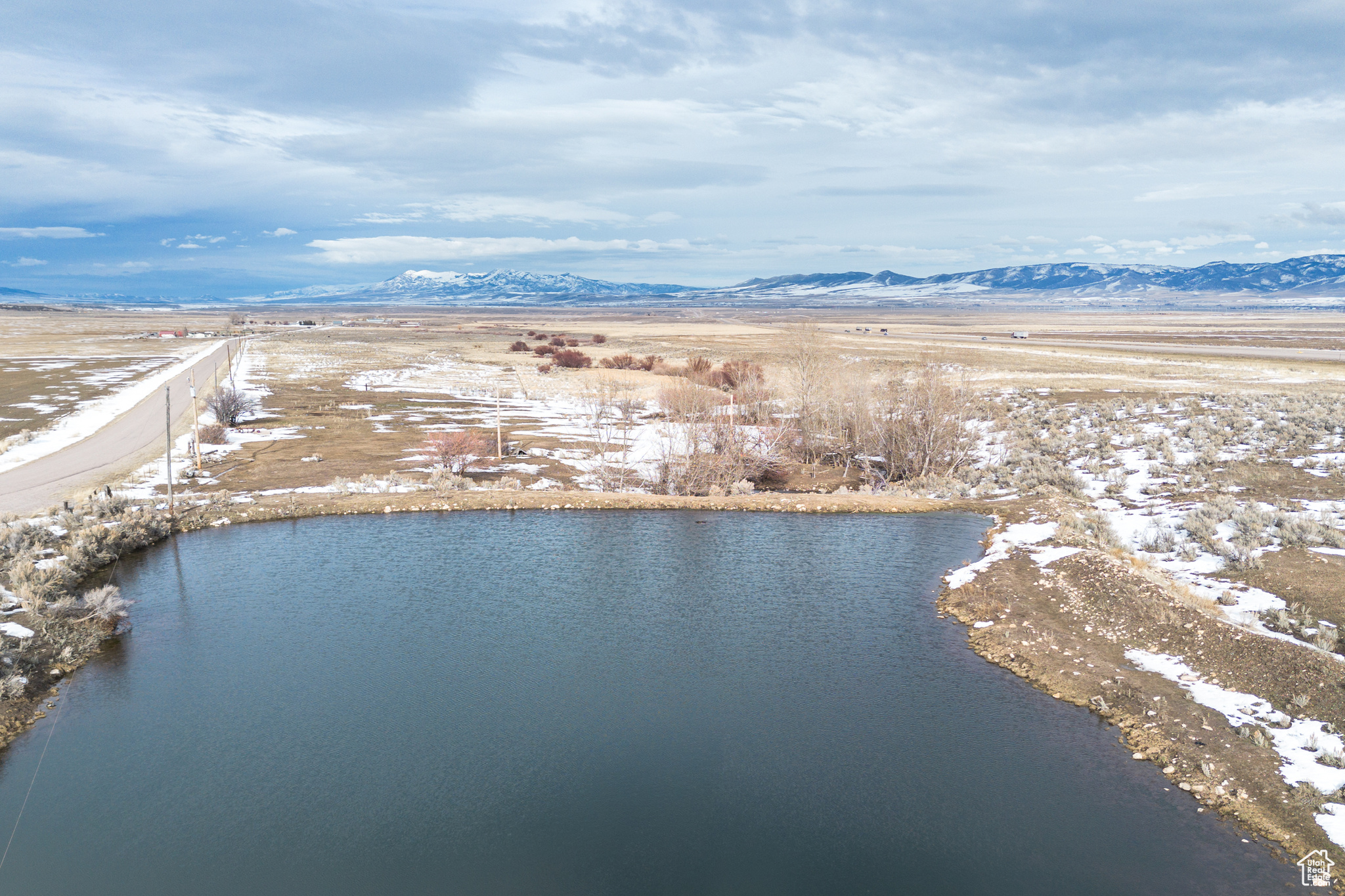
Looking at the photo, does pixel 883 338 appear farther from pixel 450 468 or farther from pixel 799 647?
pixel 799 647

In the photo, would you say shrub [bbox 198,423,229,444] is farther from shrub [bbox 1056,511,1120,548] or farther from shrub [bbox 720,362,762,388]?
shrub [bbox 1056,511,1120,548]

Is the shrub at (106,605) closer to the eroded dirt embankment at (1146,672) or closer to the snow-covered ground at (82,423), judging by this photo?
the eroded dirt embankment at (1146,672)

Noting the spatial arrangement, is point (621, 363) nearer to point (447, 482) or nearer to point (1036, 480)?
point (447, 482)

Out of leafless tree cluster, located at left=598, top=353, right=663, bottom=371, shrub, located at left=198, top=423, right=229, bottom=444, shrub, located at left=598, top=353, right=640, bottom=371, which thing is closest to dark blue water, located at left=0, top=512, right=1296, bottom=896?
shrub, located at left=198, top=423, right=229, bottom=444

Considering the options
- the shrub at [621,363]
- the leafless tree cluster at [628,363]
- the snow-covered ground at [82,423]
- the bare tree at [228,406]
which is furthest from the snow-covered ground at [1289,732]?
the shrub at [621,363]

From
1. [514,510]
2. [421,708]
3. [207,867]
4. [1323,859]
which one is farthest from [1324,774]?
[514,510]
